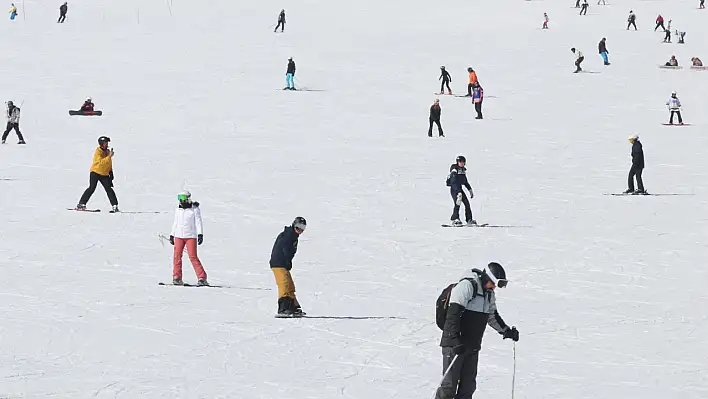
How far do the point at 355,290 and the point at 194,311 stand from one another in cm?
219

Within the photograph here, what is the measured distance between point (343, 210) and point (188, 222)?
697 cm

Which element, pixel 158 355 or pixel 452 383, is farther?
pixel 158 355

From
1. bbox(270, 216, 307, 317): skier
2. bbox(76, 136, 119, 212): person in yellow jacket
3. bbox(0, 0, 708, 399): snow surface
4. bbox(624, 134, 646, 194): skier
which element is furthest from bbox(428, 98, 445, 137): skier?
bbox(270, 216, 307, 317): skier

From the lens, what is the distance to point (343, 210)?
65.3ft

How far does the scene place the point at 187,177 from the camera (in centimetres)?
2300

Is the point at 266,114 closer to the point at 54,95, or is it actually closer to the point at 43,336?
the point at 54,95

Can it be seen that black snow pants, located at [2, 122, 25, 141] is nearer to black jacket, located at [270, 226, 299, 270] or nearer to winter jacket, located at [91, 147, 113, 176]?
winter jacket, located at [91, 147, 113, 176]

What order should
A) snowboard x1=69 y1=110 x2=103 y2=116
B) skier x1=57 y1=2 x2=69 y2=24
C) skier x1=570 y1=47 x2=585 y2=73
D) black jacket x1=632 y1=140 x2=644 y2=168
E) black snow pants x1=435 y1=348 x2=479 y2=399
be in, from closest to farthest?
black snow pants x1=435 y1=348 x2=479 y2=399 → black jacket x1=632 y1=140 x2=644 y2=168 → snowboard x1=69 y1=110 x2=103 y2=116 → skier x1=570 y1=47 x2=585 y2=73 → skier x1=57 y1=2 x2=69 y2=24

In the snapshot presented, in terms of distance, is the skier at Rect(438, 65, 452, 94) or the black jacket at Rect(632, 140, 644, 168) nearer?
the black jacket at Rect(632, 140, 644, 168)

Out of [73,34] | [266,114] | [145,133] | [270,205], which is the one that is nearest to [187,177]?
[270,205]

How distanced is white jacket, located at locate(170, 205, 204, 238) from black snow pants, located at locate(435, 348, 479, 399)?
18.3 ft

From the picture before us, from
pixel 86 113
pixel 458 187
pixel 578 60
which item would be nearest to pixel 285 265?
pixel 458 187

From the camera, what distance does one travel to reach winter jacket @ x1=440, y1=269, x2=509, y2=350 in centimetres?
770

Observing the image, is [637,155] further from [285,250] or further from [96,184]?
[285,250]
